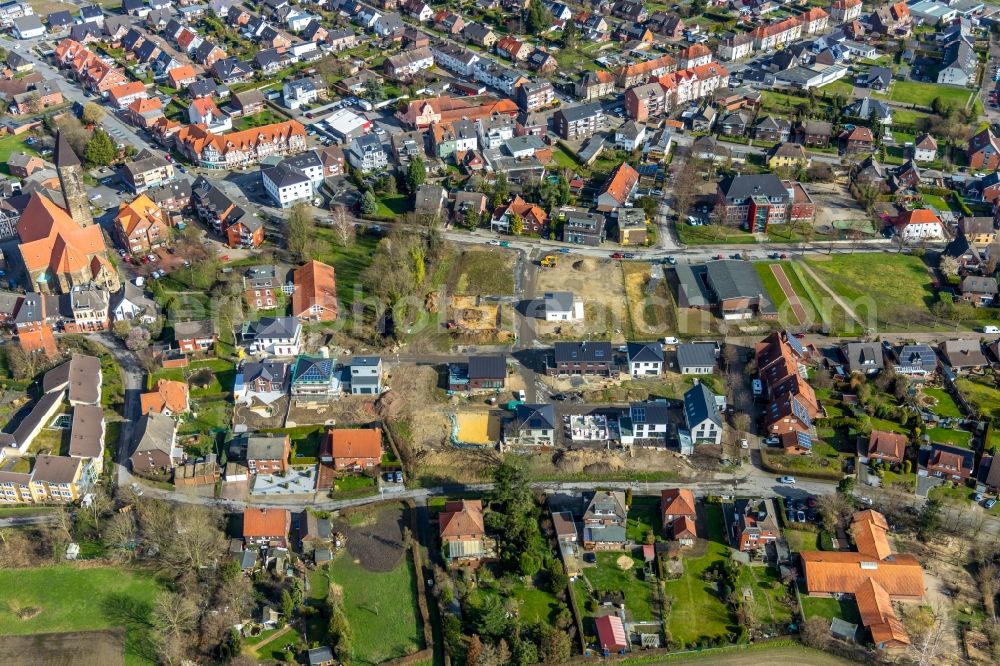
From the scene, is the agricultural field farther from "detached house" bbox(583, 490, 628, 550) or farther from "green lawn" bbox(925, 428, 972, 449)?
"green lawn" bbox(925, 428, 972, 449)

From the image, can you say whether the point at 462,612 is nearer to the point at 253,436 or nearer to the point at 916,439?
the point at 253,436

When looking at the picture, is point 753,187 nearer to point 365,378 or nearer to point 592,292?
point 592,292

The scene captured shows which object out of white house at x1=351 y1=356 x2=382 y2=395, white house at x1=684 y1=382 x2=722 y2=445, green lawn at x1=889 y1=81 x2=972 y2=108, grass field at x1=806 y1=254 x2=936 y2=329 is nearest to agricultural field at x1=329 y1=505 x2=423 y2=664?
white house at x1=351 y1=356 x2=382 y2=395

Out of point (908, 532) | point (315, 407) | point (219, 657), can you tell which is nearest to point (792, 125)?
point (908, 532)

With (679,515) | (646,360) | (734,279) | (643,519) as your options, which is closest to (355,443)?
(643,519)

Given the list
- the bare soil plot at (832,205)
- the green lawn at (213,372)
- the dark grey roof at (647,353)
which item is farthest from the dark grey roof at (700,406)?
the green lawn at (213,372)

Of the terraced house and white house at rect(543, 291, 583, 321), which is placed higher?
the terraced house
